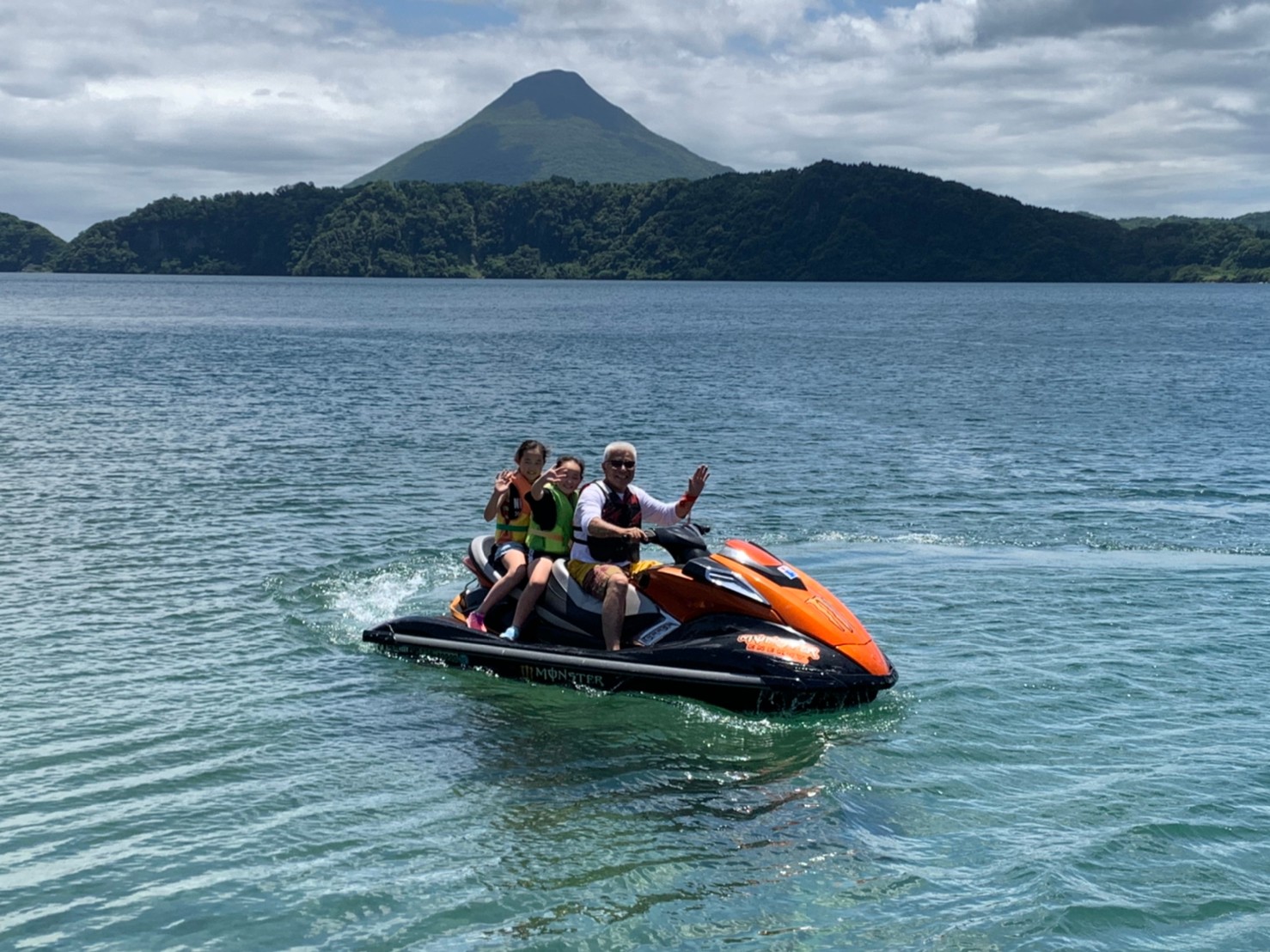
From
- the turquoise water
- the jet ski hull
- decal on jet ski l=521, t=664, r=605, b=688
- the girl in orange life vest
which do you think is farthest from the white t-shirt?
the turquoise water

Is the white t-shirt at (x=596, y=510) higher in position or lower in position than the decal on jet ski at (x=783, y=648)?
higher

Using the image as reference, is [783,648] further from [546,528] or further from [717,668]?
[546,528]

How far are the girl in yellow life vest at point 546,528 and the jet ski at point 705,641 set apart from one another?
0.39 ft

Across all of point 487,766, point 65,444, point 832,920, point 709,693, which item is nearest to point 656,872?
point 832,920

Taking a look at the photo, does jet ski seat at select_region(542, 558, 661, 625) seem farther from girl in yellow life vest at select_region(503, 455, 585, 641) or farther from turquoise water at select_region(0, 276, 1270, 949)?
turquoise water at select_region(0, 276, 1270, 949)

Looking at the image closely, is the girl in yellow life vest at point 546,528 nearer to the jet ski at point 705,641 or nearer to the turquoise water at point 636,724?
the jet ski at point 705,641

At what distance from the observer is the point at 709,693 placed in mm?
10062

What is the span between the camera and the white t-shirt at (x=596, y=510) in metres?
10.6

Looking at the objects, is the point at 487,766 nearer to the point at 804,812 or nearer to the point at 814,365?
the point at 804,812

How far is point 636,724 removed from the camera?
33.0ft

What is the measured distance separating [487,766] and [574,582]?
7.26ft

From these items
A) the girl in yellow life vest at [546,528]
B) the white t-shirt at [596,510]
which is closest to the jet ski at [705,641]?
the girl in yellow life vest at [546,528]

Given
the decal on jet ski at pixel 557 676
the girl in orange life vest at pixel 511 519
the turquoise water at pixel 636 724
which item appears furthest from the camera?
the girl in orange life vest at pixel 511 519

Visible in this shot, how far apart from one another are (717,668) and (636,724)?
A: 2.40 ft
